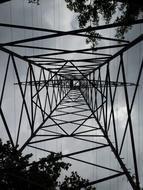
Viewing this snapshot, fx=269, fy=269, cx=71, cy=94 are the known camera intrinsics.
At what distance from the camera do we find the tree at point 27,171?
5.72m

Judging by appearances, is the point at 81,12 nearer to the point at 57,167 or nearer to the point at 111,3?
the point at 111,3

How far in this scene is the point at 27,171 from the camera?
6160 millimetres

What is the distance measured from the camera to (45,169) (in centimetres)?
688

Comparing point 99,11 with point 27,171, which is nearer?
point 27,171

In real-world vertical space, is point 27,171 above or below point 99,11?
below

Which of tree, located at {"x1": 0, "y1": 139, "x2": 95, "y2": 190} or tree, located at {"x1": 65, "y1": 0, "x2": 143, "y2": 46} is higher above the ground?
tree, located at {"x1": 65, "y1": 0, "x2": 143, "y2": 46}

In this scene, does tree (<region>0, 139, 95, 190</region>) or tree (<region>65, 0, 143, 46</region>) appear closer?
tree (<region>0, 139, 95, 190</region>)

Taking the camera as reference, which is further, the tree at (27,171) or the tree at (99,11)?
the tree at (99,11)

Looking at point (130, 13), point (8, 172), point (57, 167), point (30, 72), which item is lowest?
point (57, 167)

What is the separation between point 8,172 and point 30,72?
4.64 metres

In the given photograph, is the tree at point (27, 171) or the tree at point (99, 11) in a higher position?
the tree at point (99, 11)

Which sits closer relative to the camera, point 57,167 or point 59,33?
point 59,33

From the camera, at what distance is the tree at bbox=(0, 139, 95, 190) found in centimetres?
572

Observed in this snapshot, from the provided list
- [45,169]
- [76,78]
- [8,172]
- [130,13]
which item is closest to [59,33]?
[8,172]
